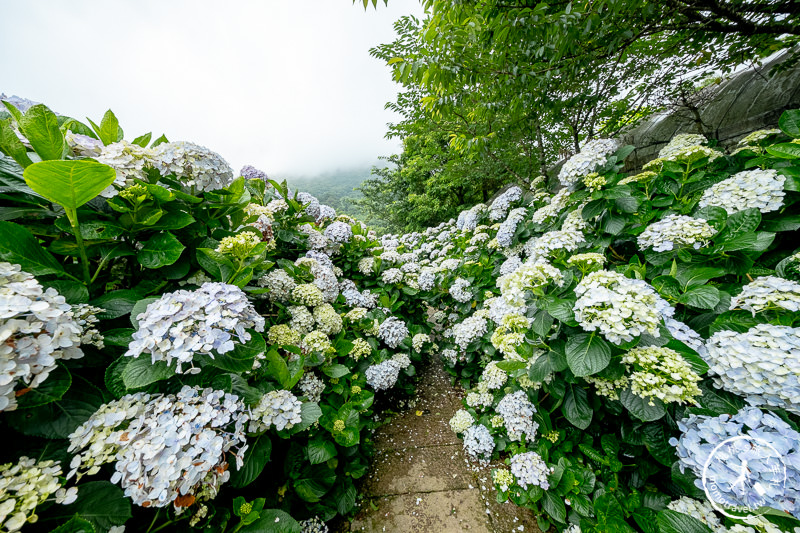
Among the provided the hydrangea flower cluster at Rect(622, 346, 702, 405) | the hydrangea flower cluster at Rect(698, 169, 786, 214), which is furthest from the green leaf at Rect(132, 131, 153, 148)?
the hydrangea flower cluster at Rect(698, 169, 786, 214)

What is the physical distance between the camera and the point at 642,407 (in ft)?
4.05

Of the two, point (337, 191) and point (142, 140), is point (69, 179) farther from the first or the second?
point (337, 191)

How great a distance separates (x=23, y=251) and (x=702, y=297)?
2848 mm

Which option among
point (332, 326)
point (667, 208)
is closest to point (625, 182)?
point (667, 208)

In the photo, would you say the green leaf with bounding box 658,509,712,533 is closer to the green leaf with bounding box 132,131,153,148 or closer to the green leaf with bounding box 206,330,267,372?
the green leaf with bounding box 206,330,267,372

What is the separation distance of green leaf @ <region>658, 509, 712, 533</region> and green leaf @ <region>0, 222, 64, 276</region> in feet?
8.53

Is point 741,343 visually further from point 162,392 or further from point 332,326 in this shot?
point 162,392

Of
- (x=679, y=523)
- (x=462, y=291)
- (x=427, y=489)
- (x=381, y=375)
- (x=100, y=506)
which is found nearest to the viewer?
(x=100, y=506)

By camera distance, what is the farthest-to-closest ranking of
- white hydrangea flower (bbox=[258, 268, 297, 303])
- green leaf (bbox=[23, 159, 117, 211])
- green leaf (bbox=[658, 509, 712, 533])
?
white hydrangea flower (bbox=[258, 268, 297, 303]), green leaf (bbox=[658, 509, 712, 533]), green leaf (bbox=[23, 159, 117, 211])

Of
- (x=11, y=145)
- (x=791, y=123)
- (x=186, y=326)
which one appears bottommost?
(x=186, y=326)

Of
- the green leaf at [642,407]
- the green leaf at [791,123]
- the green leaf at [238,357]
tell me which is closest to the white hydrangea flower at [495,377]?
the green leaf at [642,407]

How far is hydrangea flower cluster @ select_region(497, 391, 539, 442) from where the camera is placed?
1.78 meters

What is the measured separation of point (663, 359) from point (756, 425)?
306mm

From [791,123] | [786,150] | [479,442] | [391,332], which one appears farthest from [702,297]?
[391,332]
